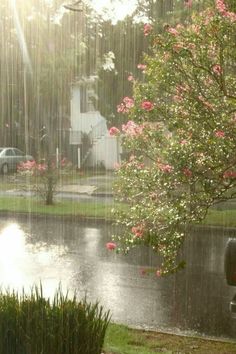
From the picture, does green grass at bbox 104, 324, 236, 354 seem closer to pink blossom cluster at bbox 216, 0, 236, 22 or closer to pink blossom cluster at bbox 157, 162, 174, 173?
pink blossom cluster at bbox 157, 162, 174, 173

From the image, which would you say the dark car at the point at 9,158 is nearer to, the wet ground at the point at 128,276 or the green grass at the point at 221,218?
the wet ground at the point at 128,276

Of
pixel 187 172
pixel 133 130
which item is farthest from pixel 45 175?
pixel 187 172

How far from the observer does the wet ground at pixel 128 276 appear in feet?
25.3

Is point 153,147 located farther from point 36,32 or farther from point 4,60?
point 4,60

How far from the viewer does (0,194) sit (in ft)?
72.4

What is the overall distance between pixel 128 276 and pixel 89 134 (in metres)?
24.9

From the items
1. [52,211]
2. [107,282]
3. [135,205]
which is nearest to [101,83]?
[52,211]

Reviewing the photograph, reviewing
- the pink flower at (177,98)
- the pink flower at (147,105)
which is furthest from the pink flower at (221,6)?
the pink flower at (147,105)

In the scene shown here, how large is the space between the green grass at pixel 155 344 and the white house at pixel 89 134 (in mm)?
26167

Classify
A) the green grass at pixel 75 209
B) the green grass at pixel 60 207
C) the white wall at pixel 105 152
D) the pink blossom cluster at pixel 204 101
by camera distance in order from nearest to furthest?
the pink blossom cluster at pixel 204 101, the green grass at pixel 75 209, the green grass at pixel 60 207, the white wall at pixel 105 152

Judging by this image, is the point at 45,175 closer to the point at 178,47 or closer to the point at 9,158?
the point at 178,47

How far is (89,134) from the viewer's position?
34406 mm

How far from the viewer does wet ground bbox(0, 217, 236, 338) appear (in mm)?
7727

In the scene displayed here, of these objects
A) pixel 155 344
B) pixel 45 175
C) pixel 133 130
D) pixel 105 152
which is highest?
pixel 133 130
